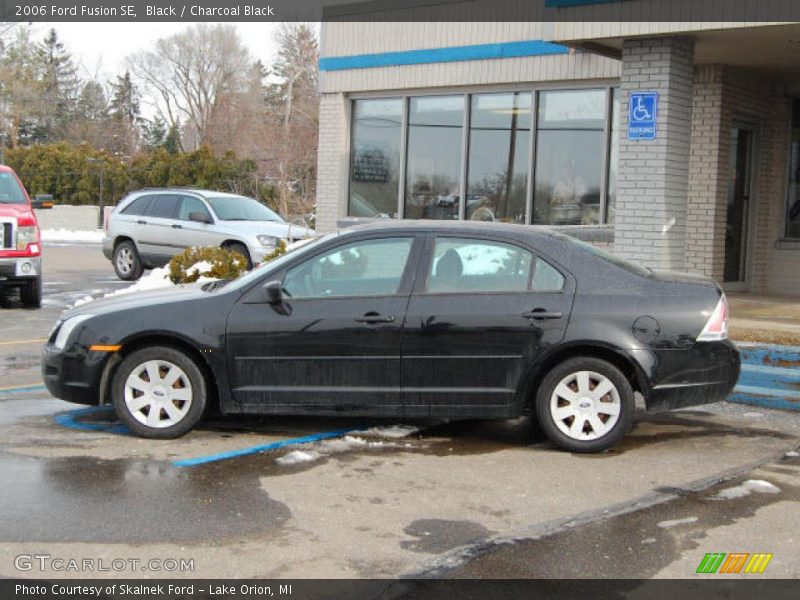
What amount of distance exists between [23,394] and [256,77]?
59073 millimetres

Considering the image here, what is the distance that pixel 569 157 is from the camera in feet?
45.0

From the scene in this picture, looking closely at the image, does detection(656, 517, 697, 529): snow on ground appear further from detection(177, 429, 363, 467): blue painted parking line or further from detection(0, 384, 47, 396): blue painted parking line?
detection(0, 384, 47, 396): blue painted parking line

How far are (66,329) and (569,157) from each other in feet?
27.4

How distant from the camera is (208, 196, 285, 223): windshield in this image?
17.2 meters

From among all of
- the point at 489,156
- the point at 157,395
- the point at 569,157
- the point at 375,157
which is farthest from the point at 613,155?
the point at 157,395

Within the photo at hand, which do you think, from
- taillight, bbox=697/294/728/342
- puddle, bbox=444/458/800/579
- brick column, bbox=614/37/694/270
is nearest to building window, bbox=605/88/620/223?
A: brick column, bbox=614/37/694/270

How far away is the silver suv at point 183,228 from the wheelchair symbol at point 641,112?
7.00m

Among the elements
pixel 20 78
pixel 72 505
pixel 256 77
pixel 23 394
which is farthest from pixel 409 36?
pixel 256 77

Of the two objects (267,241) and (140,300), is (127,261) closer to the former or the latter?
(267,241)

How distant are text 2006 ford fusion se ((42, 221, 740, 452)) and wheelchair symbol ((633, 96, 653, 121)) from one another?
414cm

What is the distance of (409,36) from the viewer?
15195 millimetres

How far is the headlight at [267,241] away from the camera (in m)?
16.2

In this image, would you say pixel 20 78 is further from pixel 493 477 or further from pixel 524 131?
pixel 493 477

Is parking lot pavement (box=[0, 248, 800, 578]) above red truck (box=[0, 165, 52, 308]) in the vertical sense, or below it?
below
